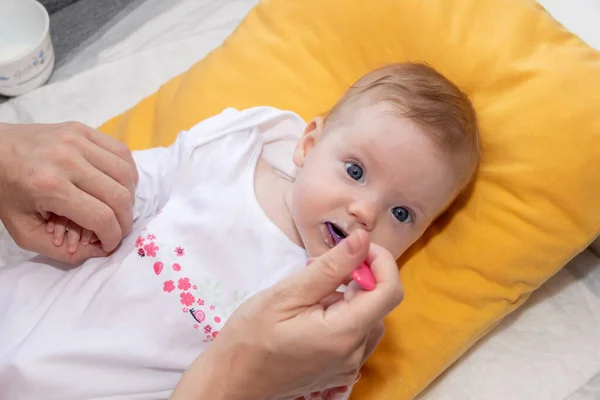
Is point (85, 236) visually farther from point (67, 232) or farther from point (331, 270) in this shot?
point (331, 270)

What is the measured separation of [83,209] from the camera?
1066 millimetres

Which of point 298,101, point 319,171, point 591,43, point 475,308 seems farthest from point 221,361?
point 591,43

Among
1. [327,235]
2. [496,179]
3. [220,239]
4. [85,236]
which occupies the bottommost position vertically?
[85,236]

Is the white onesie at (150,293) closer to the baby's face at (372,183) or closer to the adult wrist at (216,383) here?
the baby's face at (372,183)

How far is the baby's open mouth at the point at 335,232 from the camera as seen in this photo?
108cm


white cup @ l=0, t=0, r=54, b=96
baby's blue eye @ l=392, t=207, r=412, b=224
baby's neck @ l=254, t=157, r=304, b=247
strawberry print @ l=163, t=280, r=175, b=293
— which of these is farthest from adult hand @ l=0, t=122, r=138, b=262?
white cup @ l=0, t=0, r=54, b=96

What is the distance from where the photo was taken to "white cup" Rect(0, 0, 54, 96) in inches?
69.0

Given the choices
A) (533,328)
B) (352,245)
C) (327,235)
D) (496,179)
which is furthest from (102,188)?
(533,328)

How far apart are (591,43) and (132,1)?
1.43 meters

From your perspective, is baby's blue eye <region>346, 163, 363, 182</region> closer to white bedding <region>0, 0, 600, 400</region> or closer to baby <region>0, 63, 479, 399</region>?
baby <region>0, 63, 479, 399</region>

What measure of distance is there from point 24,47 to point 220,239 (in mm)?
1132

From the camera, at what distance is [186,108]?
1.47 m

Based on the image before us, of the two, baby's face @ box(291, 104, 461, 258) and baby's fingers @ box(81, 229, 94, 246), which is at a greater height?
baby's face @ box(291, 104, 461, 258)

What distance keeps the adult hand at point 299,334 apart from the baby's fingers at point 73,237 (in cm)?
39
